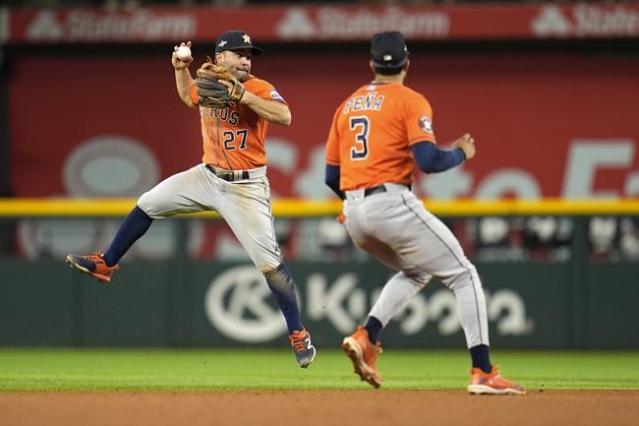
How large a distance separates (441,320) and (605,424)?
5824mm

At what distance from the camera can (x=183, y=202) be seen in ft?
27.6

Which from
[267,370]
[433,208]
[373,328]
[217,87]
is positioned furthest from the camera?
[433,208]

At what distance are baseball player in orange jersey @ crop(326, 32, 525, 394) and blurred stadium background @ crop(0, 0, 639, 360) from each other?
463 centimetres

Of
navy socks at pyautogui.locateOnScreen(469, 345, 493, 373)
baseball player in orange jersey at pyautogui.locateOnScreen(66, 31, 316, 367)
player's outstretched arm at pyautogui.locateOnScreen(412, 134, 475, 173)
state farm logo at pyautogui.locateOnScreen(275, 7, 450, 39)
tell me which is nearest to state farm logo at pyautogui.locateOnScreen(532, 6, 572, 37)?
state farm logo at pyautogui.locateOnScreen(275, 7, 450, 39)

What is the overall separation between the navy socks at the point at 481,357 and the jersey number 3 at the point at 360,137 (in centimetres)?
113

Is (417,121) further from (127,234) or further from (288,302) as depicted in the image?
(127,234)

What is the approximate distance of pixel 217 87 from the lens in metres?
8.04

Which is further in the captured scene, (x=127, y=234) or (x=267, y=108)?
(x=127, y=234)

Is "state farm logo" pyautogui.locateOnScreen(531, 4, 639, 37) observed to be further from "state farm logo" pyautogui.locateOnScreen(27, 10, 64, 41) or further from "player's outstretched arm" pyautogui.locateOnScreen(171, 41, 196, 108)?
"player's outstretched arm" pyautogui.locateOnScreen(171, 41, 196, 108)

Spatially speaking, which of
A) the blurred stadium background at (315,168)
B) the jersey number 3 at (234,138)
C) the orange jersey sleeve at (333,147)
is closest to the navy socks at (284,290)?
the jersey number 3 at (234,138)

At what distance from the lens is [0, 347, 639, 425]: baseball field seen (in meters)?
6.54

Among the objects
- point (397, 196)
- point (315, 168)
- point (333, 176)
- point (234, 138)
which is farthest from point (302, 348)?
point (315, 168)

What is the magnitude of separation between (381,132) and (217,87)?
1114 mm

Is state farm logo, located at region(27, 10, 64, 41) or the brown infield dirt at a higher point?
state farm logo, located at region(27, 10, 64, 41)
